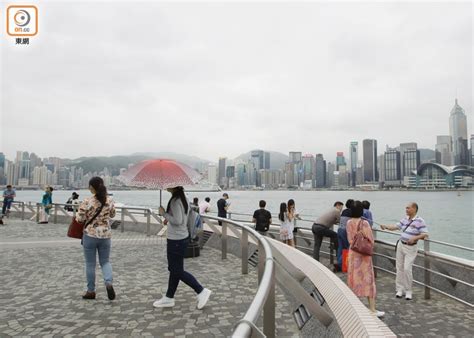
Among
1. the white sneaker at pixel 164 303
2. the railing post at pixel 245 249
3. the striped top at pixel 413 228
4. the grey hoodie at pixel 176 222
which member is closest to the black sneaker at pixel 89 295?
the white sneaker at pixel 164 303

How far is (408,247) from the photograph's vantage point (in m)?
5.89

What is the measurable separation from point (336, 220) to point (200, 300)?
4.63 meters

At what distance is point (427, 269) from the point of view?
234 inches

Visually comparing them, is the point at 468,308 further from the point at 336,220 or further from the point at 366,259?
the point at 336,220

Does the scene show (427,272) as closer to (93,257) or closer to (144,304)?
(144,304)

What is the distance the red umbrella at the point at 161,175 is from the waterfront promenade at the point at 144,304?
169 cm

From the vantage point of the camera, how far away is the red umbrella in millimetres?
4770

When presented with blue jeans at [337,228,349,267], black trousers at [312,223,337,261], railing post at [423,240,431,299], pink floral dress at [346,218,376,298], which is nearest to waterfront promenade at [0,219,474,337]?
railing post at [423,240,431,299]

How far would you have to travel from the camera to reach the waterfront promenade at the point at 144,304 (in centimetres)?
380

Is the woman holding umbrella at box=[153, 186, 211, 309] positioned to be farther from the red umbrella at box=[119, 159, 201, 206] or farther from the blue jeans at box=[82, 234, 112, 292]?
the blue jeans at box=[82, 234, 112, 292]

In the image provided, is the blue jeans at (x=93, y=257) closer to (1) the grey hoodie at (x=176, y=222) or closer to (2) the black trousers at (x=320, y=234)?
(1) the grey hoodie at (x=176, y=222)

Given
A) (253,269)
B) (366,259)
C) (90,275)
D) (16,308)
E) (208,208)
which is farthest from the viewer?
(208,208)

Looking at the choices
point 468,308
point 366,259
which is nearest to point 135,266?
point 366,259

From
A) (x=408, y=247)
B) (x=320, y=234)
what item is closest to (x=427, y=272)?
(x=408, y=247)
